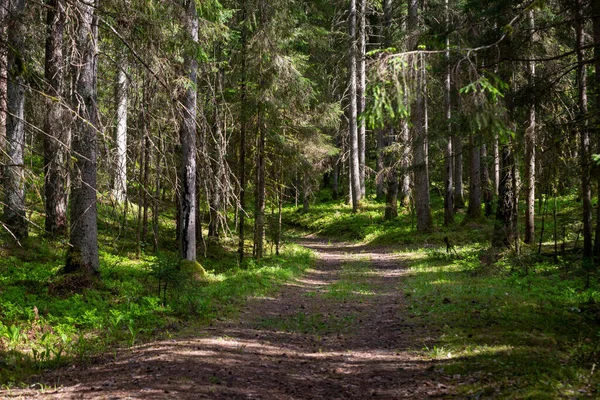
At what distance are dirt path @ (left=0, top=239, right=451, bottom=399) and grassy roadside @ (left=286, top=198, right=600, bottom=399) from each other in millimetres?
464

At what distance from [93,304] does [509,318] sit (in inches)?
279

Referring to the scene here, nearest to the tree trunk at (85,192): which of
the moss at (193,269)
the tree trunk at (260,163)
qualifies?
the moss at (193,269)

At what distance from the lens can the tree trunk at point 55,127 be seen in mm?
6172

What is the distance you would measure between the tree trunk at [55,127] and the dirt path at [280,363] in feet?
6.28

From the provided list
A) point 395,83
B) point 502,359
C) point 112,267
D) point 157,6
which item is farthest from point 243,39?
point 502,359

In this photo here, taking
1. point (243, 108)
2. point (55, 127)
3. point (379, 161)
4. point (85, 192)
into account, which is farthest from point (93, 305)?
point (379, 161)

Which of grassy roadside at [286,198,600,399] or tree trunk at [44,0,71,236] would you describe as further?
tree trunk at [44,0,71,236]

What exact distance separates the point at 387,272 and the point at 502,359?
9.57 metres

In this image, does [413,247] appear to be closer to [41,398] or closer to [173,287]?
[173,287]

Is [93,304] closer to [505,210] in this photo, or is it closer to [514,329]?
[514,329]

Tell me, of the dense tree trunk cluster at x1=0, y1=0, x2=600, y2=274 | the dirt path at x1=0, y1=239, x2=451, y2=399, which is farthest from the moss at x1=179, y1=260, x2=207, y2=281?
the dirt path at x1=0, y1=239, x2=451, y2=399

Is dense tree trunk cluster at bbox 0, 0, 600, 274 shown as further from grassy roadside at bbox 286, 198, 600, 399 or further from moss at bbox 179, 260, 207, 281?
grassy roadside at bbox 286, 198, 600, 399

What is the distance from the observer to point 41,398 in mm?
5078

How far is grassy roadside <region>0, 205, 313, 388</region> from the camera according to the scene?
665 centimetres
